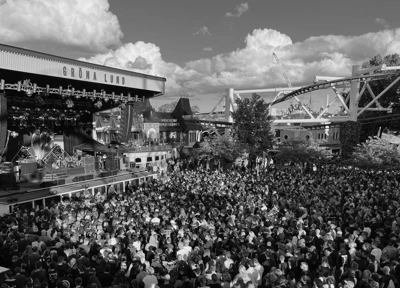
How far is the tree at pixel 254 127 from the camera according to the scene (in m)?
32.4

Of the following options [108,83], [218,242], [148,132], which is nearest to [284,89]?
[148,132]

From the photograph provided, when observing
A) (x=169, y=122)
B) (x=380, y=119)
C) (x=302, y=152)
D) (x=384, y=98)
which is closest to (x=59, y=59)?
(x=302, y=152)

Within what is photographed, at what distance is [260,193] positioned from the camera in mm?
16109

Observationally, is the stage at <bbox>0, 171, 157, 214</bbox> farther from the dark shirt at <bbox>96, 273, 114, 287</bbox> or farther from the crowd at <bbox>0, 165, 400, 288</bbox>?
the dark shirt at <bbox>96, 273, 114, 287</bbox>

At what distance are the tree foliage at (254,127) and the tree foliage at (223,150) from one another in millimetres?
979

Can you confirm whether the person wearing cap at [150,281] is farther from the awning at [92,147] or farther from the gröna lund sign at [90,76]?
the awning at [92,147]

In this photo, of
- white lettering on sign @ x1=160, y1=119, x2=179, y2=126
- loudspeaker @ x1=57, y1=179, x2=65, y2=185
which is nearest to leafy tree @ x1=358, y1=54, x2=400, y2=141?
white lettering on sign @ x1=160, y1=119, x2=179, y2=126

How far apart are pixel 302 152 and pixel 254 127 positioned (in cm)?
517

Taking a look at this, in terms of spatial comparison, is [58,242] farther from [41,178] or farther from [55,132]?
[55,132]

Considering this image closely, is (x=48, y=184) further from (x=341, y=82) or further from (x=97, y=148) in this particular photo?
(x=341, y=82)

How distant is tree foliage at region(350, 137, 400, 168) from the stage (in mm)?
17887

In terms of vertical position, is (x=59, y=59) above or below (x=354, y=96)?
above

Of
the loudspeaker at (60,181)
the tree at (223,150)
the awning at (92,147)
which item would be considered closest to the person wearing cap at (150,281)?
the loudspeaker at (60,181)

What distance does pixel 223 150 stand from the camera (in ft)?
107
